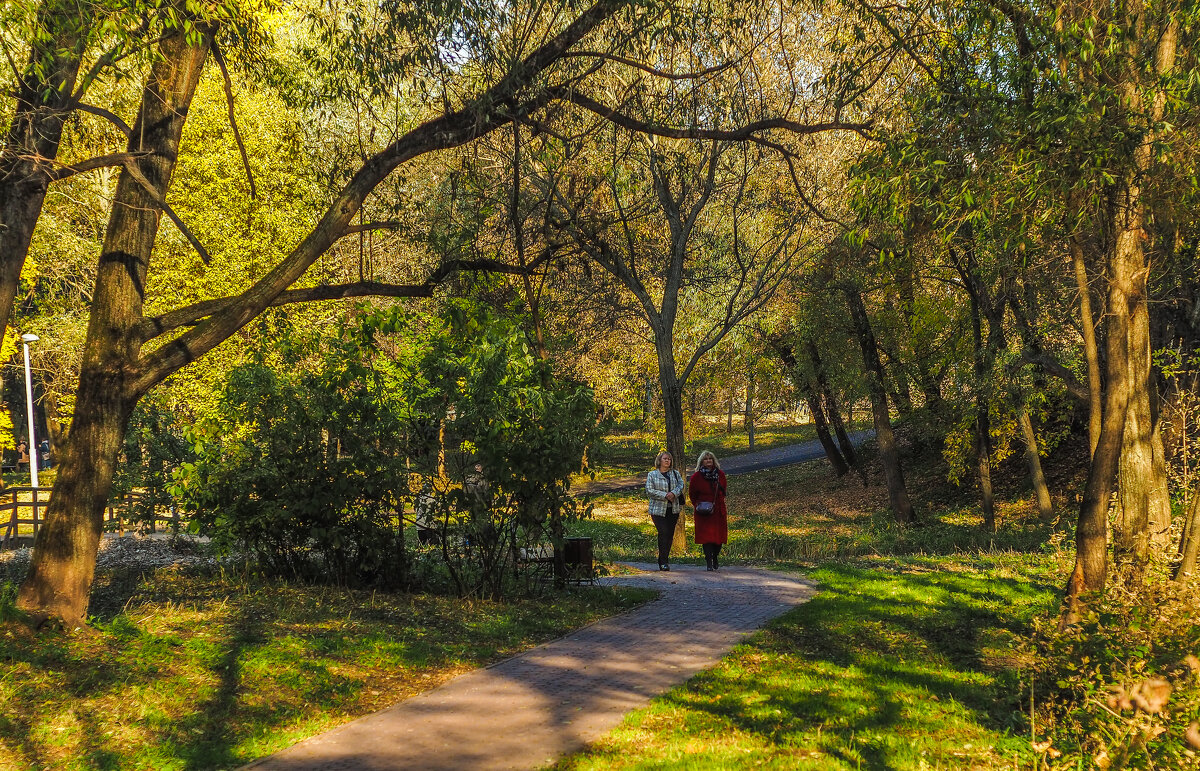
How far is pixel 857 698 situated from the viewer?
7.09 meters

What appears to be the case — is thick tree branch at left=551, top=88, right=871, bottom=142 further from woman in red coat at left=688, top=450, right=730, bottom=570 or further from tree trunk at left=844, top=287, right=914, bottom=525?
tree trunk at left=844, top=287, right=914, bottom=525

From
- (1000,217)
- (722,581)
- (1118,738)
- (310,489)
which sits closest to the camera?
(1118,738)

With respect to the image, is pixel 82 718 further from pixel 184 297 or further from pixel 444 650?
pixel 184 297

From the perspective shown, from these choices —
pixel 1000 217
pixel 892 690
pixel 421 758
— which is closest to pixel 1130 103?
pixel 1000 217

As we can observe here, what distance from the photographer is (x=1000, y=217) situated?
871 cm

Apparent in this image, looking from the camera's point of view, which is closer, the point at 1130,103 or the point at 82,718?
the point at 82,718

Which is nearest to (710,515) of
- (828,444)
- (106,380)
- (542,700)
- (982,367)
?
(542,700)

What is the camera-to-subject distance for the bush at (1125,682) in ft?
16.2

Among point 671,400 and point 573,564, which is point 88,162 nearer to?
point 573,564

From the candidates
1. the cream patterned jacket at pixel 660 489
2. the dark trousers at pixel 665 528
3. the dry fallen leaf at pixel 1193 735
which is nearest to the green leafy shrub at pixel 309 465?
the cream patterned jacket at pixel 660 489

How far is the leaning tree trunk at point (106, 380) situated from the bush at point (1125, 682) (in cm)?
714

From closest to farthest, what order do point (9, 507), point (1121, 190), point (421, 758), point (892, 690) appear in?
point (421, 758) → point (892, 690) → point (1121, 190) → point (9, 507)

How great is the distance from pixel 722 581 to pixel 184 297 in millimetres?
16179

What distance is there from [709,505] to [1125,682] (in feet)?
31.9
